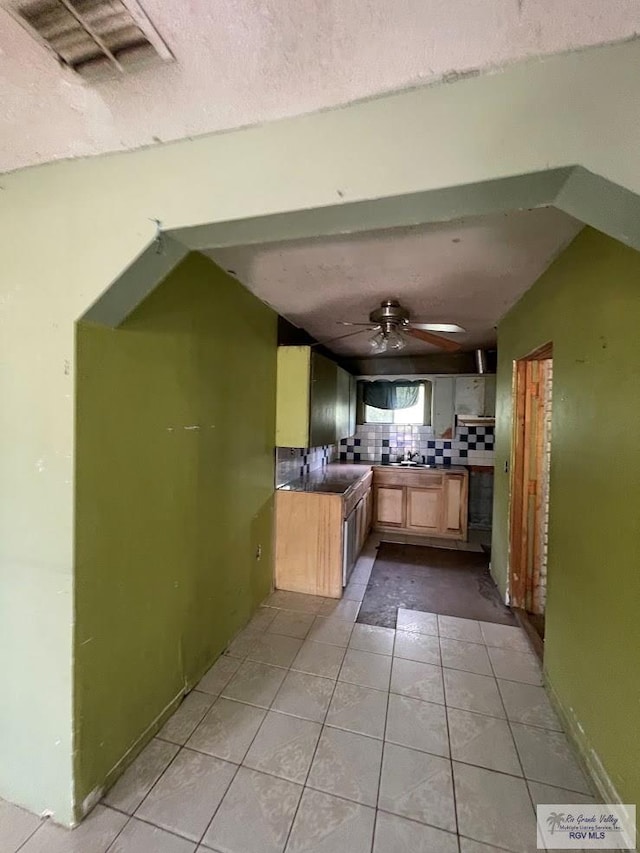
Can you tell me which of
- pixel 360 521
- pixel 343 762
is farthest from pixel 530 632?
pixel 360 521

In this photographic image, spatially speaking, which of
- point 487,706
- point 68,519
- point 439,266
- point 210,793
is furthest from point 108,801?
point 439,266

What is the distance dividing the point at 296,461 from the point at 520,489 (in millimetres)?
1814

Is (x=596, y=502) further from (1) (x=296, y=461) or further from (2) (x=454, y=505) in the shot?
(2) (x=454, y=505)

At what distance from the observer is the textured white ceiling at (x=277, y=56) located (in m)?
0.68

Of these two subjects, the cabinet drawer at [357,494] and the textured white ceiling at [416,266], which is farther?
the cabinet drawer at [357,494]

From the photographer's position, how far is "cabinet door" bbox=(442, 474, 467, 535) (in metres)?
3.92

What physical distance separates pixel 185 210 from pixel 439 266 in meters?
1.35

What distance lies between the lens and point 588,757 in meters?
1.34

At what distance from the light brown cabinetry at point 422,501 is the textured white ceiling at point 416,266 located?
192 centimetres

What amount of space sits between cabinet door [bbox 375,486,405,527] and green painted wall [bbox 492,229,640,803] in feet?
7.53

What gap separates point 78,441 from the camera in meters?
1.14

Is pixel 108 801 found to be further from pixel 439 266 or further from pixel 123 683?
pixel 439 266

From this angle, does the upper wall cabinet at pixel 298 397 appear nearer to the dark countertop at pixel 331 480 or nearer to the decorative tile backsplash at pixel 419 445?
the dark countertop at pixel 331 480

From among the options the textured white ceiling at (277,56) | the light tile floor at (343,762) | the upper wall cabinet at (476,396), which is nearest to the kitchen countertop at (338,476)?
the upper wall cabinet at (476,396)
